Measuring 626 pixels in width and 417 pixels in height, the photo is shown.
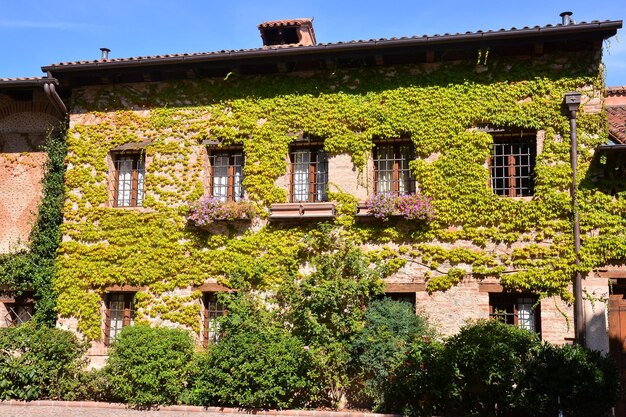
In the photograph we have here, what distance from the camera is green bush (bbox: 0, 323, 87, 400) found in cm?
1188

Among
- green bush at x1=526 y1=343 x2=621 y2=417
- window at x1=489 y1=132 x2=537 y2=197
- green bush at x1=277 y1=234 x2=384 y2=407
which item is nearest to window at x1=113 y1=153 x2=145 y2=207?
green bush at x1=277 y1=234 x2=384 y2=407

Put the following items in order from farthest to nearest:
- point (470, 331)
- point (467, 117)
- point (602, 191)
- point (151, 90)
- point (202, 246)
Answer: point (151, 90), point (202, 246), point (467, 117), point (602, 191), point (470, 331)

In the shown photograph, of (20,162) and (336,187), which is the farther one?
(20,162)

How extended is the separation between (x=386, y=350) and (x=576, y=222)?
13.8ft

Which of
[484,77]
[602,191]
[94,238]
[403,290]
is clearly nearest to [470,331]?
[403,290]

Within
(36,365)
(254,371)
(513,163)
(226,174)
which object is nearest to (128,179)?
(226,174)

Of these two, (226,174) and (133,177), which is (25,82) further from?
(226,174)

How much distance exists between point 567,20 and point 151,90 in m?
8.71

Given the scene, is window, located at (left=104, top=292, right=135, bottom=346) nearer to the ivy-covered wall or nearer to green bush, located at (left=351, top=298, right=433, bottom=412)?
the ivy-covered wall

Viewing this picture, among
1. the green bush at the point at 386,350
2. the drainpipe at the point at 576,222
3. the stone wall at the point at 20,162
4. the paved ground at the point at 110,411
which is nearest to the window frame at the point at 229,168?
the green bush at the point at 386,350

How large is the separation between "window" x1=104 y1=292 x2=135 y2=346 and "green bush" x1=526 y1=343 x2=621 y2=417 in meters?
8.19

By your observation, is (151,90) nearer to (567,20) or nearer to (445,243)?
(445,243)

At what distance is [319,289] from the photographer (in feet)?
38.8

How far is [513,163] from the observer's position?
40.5ft
